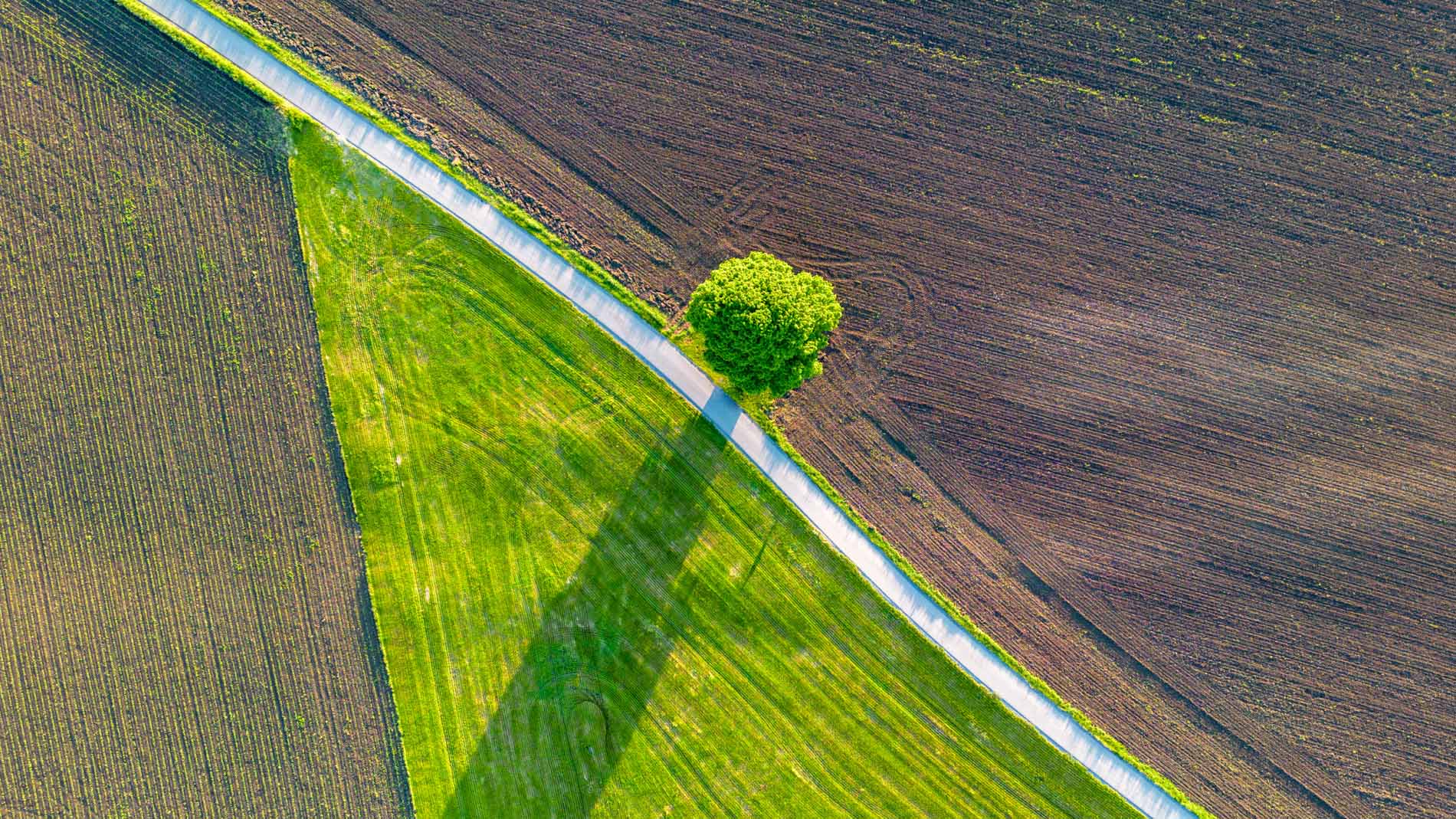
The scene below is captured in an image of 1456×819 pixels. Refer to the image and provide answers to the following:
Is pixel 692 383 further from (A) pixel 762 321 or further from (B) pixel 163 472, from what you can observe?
(B) pixel 163 472

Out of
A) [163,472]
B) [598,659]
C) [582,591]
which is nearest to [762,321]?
[582,591]

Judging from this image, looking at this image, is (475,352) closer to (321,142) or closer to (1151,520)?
(321,142)

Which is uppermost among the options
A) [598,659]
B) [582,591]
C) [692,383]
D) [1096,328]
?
[1096,328]

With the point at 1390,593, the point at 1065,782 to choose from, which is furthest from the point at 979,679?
the point at 1390,593

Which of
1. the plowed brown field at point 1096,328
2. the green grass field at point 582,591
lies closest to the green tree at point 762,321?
the plowed brown field at point 1096,328

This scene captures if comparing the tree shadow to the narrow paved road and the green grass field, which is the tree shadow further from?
the narrow paved road
